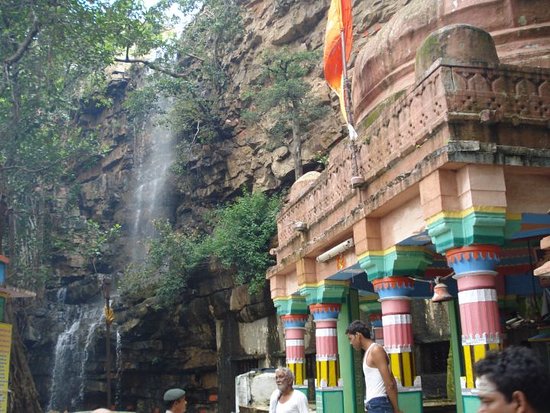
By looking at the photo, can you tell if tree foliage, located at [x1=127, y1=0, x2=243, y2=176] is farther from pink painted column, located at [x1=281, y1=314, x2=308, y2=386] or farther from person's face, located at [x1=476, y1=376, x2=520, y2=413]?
person's face, located at [x1=476, y1=376, x2=520, y2=413]

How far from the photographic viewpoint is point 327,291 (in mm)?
9359

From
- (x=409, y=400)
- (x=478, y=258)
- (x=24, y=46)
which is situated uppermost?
(x=24, y=46)

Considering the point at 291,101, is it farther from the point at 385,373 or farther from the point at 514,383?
the point at 514,383

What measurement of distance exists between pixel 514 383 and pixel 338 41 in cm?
766

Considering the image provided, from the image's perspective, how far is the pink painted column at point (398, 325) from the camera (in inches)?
270

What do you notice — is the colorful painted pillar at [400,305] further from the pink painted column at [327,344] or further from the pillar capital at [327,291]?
the pink painted column at [327,344]

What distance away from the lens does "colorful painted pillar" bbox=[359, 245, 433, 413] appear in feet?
22.5

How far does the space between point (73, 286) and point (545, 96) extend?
78.8 ft

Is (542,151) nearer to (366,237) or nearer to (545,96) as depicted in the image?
(545,96)

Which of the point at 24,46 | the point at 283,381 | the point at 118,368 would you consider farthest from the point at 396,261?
the point at 118,368

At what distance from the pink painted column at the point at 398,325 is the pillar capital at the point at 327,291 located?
217 cm

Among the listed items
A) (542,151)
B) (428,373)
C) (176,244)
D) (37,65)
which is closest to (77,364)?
(176,244)

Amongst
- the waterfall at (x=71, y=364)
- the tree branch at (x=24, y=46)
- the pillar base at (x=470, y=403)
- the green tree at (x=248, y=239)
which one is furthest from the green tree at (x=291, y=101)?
the pillar base at (x=470, y=403)

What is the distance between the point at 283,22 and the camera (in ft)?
81.4
